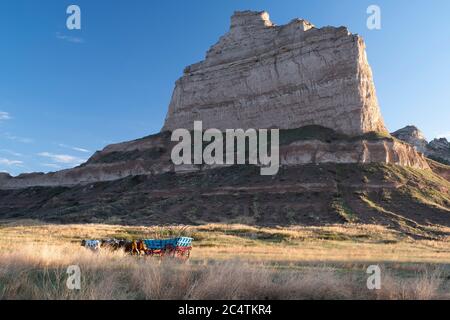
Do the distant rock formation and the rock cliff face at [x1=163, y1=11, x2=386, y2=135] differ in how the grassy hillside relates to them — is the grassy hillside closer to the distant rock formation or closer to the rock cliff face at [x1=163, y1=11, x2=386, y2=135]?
the rock cliff face at [x1=163, y1=11, x2=386, y2=135]

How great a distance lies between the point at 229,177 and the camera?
2635 inches

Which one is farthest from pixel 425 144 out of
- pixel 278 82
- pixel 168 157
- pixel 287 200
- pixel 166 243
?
pixel 166 243

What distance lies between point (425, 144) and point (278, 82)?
55369mm

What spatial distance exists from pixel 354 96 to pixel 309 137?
12305 mm

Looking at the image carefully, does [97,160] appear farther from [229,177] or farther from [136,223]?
[136,223]

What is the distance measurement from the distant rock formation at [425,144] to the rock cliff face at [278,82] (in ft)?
136

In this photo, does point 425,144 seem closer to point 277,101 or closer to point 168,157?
point 277,101

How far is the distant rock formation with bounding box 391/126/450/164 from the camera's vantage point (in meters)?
109

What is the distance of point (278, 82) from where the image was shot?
8494 centimetres

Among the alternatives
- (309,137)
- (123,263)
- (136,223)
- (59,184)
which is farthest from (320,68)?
(123,263)

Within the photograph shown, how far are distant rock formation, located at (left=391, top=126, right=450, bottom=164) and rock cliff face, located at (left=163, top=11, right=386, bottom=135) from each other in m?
41.4

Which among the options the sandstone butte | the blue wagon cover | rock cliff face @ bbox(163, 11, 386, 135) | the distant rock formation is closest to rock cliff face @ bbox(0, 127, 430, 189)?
the sandstone butte

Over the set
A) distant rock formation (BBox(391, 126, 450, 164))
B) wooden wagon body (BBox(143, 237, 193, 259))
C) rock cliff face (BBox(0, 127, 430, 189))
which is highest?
distant rock formation (BBox(391, 126, 450, 164))

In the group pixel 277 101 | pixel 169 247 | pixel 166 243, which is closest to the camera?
pixel 169 247
